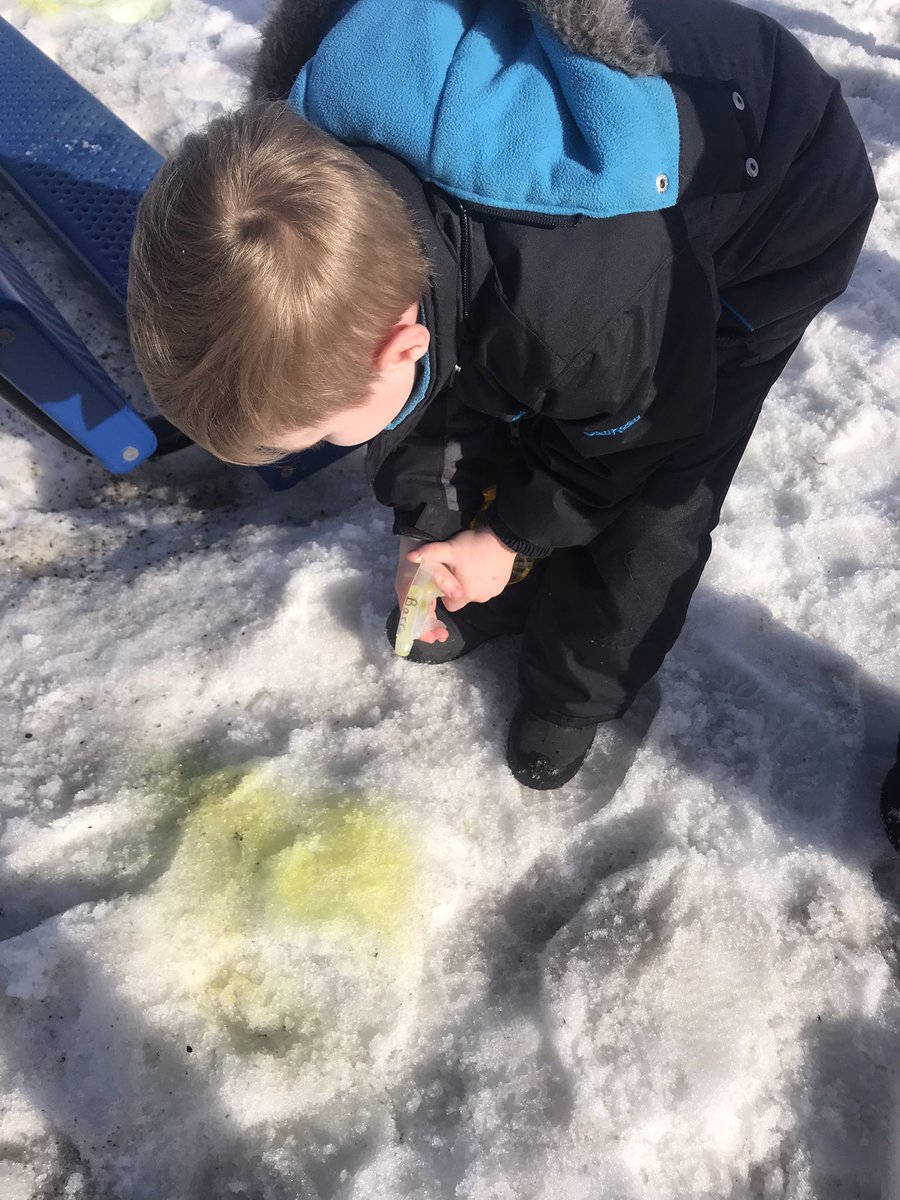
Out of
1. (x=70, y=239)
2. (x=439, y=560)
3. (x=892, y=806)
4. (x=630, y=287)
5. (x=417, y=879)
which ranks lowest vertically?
(x=417, y=879)

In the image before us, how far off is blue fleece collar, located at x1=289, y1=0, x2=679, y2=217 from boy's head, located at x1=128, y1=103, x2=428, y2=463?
0.07 m

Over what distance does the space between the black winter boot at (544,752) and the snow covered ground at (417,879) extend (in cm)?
3

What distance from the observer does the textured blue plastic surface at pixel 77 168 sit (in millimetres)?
1461

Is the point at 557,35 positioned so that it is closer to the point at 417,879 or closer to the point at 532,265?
the point at 532,265

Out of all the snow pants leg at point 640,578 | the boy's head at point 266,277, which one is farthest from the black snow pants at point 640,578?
the boy's head at point 266,277

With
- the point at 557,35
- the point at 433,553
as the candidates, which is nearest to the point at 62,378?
the point at 433,553

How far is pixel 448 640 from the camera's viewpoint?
1.26 metres

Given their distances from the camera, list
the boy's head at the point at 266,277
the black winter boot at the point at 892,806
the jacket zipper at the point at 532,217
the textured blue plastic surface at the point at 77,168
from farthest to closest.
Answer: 1. the textured blue plastic surface at the point at 77,168
2. the black winter boot at the point at 892,806
3. the jacket zipper at the point at 532,217
4. the boy's head at the point at 266,277

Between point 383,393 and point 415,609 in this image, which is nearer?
point 383,393

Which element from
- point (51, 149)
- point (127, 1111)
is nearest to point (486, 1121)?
point (127, 1111)

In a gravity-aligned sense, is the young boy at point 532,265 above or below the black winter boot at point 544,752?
above

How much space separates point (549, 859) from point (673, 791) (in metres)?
0.18

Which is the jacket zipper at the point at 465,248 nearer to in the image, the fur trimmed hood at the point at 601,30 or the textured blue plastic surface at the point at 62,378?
the fur trimmed hood at the point at 601,30

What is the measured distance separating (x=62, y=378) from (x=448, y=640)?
2.23 ft
